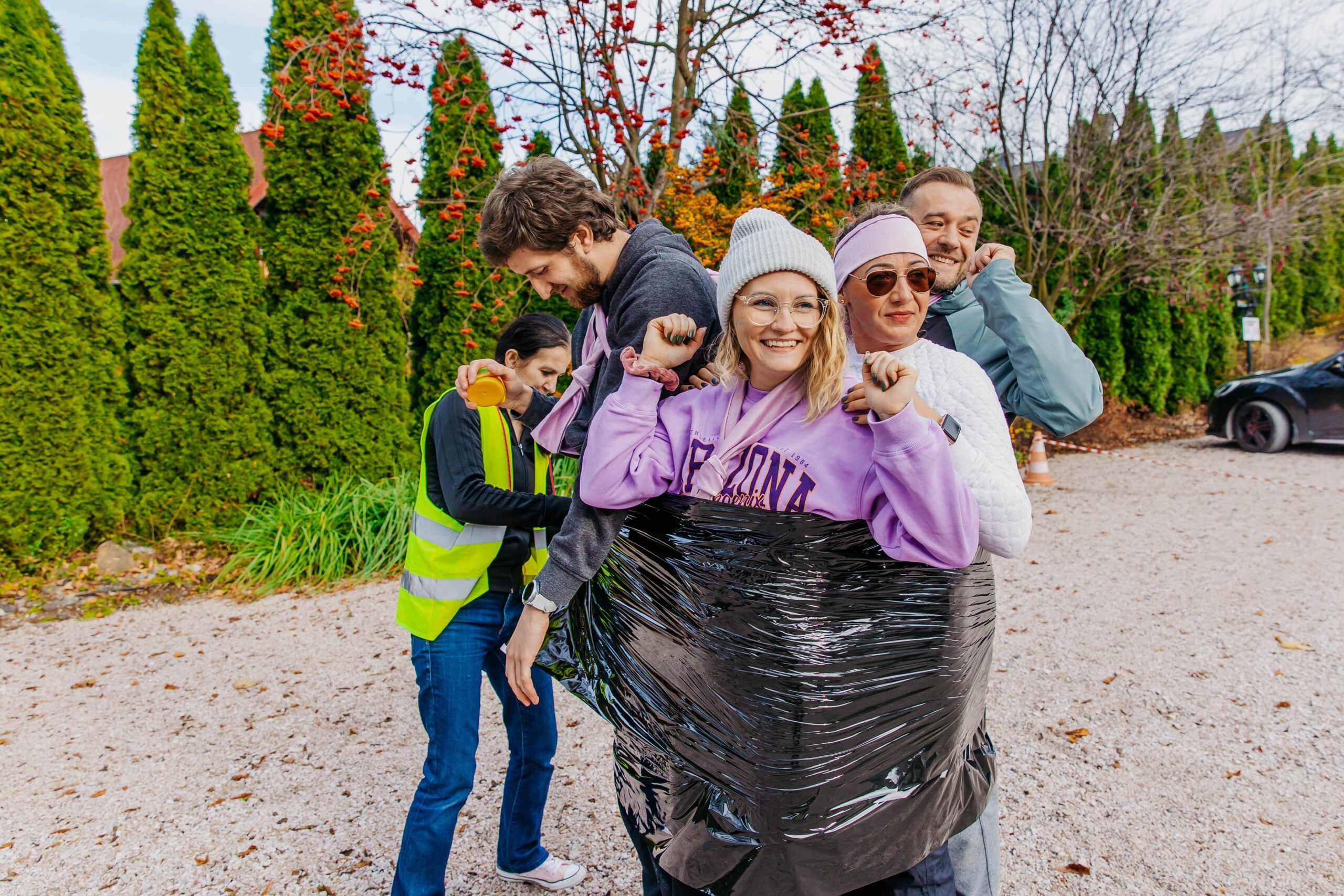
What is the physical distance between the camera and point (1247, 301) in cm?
1686

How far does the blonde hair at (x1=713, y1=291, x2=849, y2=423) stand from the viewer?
4.11 ft

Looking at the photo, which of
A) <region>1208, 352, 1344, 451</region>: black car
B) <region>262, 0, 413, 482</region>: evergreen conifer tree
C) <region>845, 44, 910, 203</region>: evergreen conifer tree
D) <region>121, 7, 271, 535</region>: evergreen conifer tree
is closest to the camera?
<region>121, 7, 271, 535</region>: evergreen conifer tree

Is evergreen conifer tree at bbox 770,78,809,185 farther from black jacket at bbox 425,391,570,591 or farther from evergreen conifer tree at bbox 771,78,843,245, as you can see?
black jacket at bbox 425,391,570,591

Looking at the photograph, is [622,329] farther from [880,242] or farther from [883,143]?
[883,143]

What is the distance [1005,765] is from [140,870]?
3.26 meters

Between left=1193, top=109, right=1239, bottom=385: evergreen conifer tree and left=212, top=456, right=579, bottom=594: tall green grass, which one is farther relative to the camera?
left=1193, top=109, right=1239, bottom=385: evergreen conifer tree

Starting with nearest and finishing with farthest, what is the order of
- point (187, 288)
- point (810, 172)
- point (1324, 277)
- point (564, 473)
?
point (810, 172), point (187, 288), point (564, 473), point (1324, 277)

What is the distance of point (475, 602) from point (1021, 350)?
1.52 metres

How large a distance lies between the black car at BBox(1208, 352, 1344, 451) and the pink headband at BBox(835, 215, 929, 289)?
11173mm

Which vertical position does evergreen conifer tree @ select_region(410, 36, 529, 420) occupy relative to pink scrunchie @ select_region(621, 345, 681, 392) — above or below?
above

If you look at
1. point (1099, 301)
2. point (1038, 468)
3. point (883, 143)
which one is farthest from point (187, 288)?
point (1099, 301)

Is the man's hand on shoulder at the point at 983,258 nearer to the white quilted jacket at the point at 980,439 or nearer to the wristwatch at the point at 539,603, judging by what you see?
the white quilted jacket at the point at 980,439

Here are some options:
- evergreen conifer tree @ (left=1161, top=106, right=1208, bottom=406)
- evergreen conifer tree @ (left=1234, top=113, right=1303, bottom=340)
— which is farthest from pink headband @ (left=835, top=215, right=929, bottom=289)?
evergreen conifer tree @ (left=1234, top=113, right=1303, bottom=340)

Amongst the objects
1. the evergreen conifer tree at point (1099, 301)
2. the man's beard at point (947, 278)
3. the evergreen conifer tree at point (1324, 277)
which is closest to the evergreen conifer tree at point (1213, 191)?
the evergreen conifer tree at point (1099, 301)
